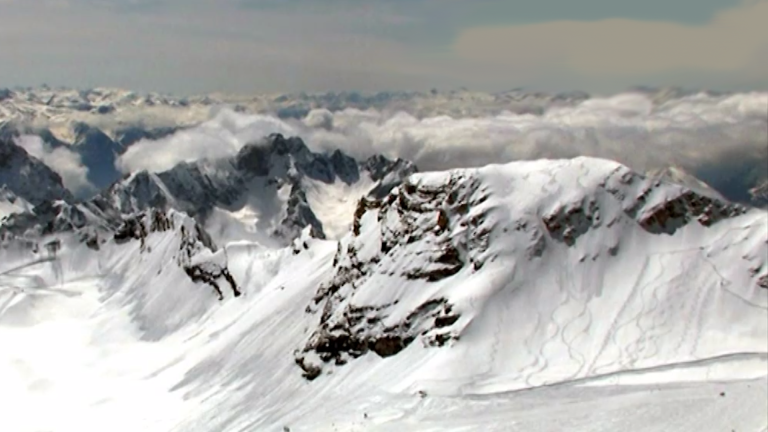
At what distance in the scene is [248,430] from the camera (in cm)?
11562

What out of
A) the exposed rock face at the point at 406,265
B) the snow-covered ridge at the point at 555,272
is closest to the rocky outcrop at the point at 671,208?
the snow-covered ridge at the point at 555,272

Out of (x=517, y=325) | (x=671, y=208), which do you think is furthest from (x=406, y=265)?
(x=671, y=208)

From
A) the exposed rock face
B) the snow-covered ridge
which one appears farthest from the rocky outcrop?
the exposed rock face

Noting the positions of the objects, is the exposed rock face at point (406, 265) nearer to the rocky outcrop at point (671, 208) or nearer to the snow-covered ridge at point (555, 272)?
the snow-covered ridge at point (555, 272)

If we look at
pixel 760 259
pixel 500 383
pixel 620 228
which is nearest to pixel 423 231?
pixel 620 228

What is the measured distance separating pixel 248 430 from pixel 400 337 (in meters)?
24.6

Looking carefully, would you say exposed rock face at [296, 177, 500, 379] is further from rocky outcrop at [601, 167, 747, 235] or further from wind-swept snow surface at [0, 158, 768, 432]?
rocky outcrop at [601, 167, 747, 235]

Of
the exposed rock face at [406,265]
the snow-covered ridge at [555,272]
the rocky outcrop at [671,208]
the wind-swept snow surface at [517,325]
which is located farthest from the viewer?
the rocky outcrop at [671,208]

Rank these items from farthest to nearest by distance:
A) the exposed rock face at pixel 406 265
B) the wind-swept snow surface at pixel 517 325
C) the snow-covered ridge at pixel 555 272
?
the exposed rock face at pixel 406 265 < the snow-covered ridge at pixel 555 272 < the wind-swept snow surface at pixel 517 325

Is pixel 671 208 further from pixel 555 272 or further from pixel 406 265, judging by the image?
pixel 406 265

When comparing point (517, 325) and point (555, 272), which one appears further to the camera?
point (555, 272)

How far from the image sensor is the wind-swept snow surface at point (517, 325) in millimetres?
91250

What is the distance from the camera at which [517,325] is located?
111 m

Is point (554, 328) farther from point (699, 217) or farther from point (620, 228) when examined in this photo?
point (699, 217)
